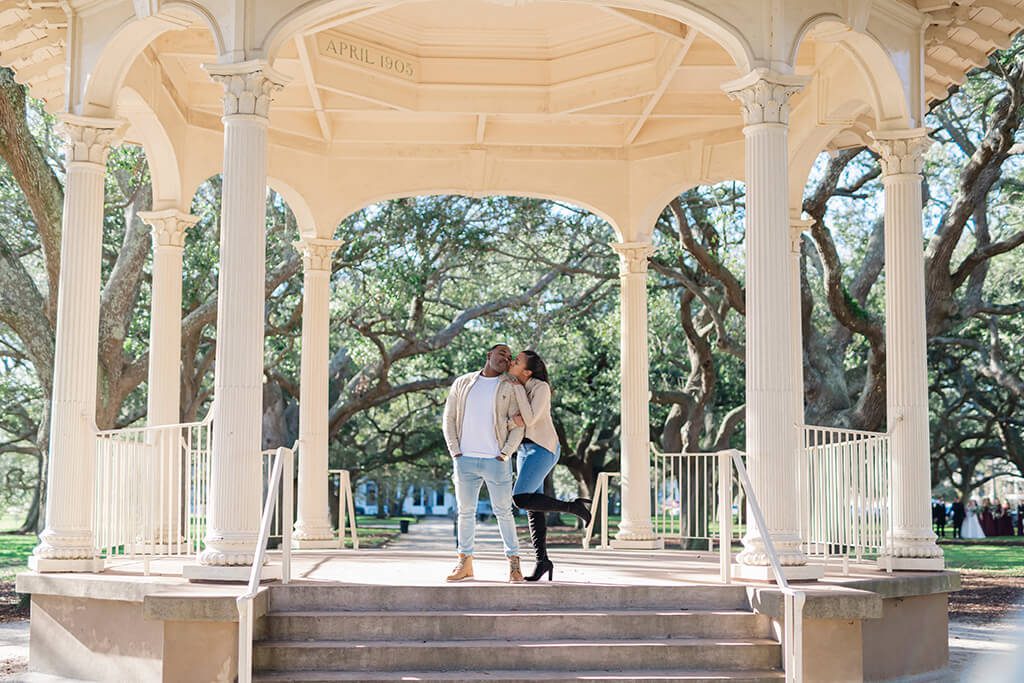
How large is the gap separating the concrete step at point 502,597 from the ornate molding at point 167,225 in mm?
6472

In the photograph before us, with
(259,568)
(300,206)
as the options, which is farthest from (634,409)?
(259,568)

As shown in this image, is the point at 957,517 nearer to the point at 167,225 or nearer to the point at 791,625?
the point at 167,225

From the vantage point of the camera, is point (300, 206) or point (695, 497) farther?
point (300, 206)

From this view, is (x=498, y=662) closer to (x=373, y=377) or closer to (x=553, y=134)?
(x=553, y=134)

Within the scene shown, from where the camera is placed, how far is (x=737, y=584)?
9477 mm

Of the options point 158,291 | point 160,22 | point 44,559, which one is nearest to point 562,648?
point 44,559

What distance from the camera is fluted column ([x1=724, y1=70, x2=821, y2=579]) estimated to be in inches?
382

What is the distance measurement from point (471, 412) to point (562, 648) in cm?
213

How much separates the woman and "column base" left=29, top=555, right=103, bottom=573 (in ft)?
12.8

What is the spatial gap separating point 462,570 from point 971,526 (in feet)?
124

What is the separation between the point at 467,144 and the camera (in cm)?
1641

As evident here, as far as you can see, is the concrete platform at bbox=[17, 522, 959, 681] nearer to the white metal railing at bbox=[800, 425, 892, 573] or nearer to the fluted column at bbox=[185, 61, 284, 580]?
the white metal railing at bbox=[800, 425, 892, 573]

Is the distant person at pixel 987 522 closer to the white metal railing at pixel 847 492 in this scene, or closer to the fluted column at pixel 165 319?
the white metal railing at pixel 847 492

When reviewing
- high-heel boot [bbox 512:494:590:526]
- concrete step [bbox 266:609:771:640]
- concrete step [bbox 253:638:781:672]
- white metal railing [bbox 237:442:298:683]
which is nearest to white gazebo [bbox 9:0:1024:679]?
white metal railing [bbox 237:442:298:683]
